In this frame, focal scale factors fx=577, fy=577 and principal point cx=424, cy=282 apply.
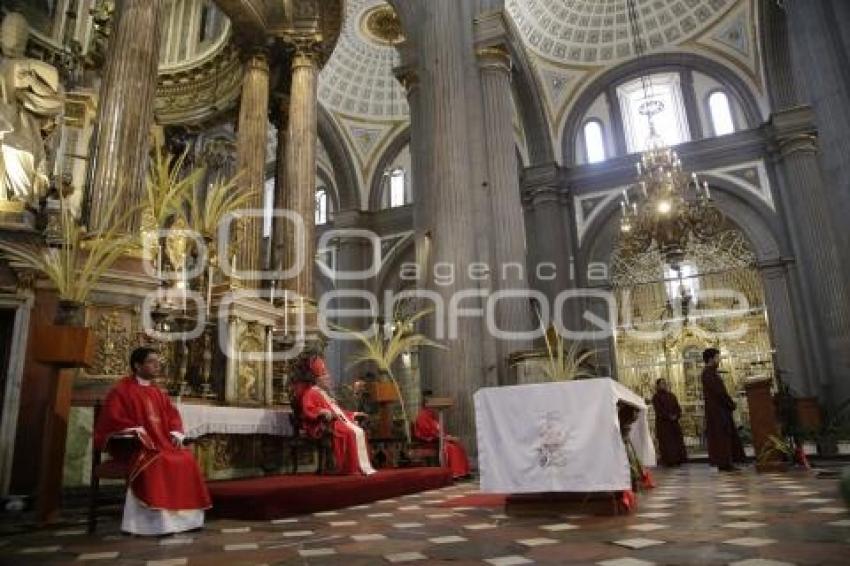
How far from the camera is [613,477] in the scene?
13.4ft

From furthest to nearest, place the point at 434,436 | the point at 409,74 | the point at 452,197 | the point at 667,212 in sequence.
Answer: the point at 667,212
the point at 409,74
the point at 452,197
the point at 434,436

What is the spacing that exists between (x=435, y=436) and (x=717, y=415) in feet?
13.5

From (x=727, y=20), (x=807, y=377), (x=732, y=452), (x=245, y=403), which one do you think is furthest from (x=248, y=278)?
(x=727, y=20)

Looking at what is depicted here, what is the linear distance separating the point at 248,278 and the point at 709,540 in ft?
26.6

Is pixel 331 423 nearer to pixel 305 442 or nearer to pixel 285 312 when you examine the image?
pixel 305 442

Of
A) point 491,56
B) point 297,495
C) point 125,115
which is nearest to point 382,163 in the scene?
point 491,56

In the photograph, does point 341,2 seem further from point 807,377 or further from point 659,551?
point 807,377

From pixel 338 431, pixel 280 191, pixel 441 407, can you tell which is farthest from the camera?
pixel 280 191

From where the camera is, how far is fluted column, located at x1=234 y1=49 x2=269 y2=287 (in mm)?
9812

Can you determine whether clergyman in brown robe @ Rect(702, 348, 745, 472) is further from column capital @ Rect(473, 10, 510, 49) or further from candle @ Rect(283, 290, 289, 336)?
column capital @ Rect(473, 10, 510, 49)

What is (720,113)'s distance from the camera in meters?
18.3

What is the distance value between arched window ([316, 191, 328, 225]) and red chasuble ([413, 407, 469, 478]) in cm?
1610

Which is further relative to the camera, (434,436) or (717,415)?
(717,415)

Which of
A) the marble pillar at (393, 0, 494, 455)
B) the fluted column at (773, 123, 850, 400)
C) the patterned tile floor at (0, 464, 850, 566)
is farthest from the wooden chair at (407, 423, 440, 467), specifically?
the fluted column at (773, 123, 850, 400)
